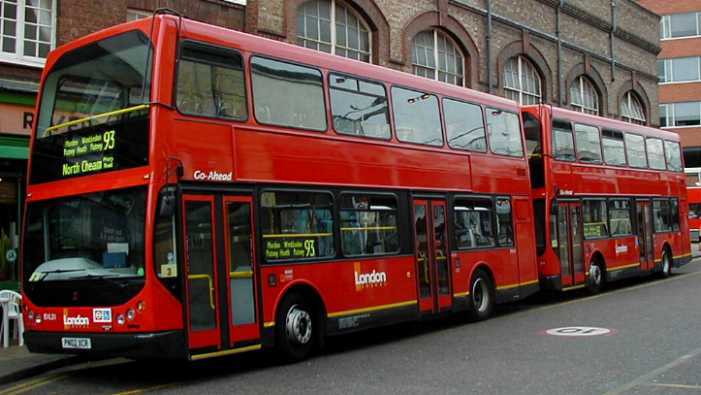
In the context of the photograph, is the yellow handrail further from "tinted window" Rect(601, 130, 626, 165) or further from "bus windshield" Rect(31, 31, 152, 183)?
"tinted window" Rect(601, 130, 626, 165)

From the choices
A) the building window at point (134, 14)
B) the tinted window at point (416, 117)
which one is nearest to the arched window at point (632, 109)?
the tinted window at point (416, 117)

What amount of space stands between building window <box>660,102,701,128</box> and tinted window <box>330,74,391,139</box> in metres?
52.7

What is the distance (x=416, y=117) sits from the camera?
12805mm

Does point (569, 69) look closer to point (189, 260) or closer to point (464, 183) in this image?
point (464, 183)

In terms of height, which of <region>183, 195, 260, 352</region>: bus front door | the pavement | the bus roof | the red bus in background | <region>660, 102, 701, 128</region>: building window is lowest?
the pavement

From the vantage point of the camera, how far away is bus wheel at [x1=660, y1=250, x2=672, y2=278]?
22.4 meters

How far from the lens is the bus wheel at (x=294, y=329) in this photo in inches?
390

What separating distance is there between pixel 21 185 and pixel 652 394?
10.6 meters

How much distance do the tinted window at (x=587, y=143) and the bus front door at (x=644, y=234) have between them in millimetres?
2717

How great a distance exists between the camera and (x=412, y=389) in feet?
26.3

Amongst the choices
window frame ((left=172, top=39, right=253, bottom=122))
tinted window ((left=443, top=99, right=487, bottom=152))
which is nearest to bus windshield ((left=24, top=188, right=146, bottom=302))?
window frame ((left=172, top=39, right=253, bottom=122))

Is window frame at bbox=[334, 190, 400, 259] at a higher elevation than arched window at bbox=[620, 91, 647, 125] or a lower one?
lower

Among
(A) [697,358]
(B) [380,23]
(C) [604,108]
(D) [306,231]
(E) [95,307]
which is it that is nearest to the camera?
(E) [95,307]

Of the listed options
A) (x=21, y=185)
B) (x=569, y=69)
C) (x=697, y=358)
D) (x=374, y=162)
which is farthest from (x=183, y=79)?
(x=569, y=69)
